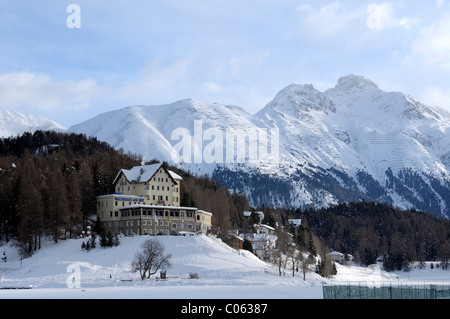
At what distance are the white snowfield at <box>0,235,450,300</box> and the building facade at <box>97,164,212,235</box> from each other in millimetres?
8832

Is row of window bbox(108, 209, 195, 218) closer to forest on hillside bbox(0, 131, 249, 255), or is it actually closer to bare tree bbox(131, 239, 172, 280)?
forest on hillside bbox(0, 131, 249, 255)

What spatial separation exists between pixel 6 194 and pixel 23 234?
1374 cm

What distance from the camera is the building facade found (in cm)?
12662

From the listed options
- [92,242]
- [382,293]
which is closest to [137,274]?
[92,242]

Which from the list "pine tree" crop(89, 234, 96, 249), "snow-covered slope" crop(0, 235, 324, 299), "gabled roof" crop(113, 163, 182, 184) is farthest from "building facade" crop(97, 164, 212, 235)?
"pine tree" crop(89, 234, 96, 249)

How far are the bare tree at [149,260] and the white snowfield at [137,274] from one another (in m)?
1.30

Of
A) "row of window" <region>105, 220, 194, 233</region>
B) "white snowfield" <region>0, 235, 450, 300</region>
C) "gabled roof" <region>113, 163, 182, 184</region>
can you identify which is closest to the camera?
"white snowfield" <region>0, 235, 450, 300</region>

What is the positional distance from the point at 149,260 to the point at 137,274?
327 centimetres

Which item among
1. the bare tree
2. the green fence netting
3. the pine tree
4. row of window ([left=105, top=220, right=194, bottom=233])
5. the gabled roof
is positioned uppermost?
the gabled roof

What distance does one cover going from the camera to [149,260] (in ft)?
323

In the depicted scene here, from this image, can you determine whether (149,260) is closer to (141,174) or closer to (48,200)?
(48,200)

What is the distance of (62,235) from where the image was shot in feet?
399
